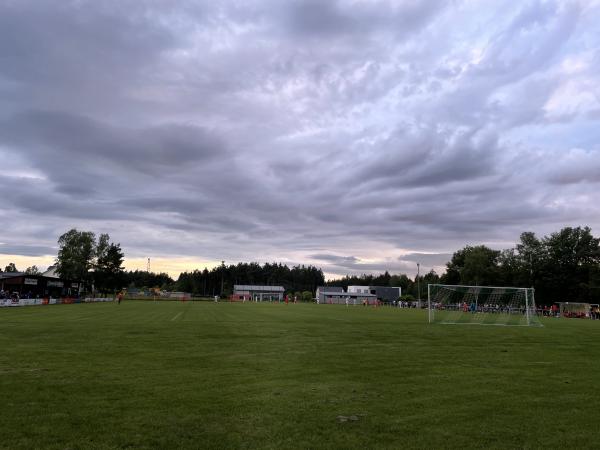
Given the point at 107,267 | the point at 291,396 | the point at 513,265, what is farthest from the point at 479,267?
the point at 291,396

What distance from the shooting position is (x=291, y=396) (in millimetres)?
8414

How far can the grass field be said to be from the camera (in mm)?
6207

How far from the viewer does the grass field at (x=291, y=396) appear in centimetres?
621

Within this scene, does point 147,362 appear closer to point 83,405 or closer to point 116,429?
point 83,405

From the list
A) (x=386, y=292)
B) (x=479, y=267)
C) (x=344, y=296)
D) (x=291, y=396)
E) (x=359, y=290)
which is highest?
(x=479, y=267)

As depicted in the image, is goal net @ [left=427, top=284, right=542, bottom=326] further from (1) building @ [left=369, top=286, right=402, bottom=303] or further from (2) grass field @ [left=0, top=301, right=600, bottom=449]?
(1) building @ [left=369, top=286, right=402, bottom=303]

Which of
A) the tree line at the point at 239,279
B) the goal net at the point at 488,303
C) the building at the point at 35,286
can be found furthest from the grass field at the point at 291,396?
the tree line at the point at 239,279

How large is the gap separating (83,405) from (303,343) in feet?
32.5

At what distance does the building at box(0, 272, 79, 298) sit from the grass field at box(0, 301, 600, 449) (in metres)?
63.3

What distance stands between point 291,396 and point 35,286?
81.4 m

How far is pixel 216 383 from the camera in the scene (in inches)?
372

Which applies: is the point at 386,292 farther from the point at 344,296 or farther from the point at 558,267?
the point at 558,267

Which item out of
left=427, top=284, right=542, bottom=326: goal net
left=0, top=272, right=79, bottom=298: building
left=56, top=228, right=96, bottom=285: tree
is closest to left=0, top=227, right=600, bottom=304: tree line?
left=56, top=228, right=96, bottom=285: tree

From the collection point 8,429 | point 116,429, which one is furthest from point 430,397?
point 8,429
